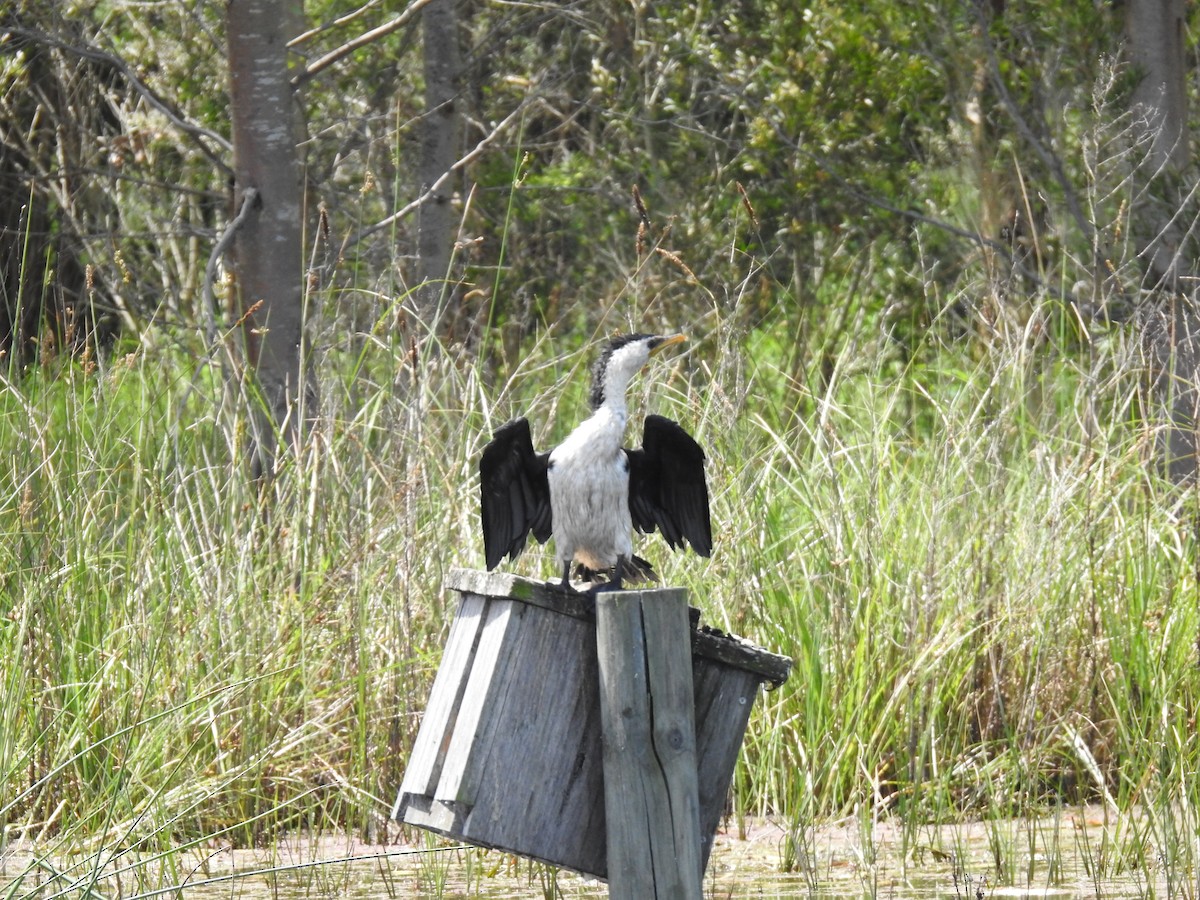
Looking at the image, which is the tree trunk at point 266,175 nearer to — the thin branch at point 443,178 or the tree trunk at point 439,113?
the thin branch at point 443,178

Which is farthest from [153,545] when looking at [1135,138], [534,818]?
[1135,138]

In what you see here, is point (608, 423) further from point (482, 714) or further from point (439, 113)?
point (439, 113)

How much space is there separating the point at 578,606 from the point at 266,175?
430 centimetres

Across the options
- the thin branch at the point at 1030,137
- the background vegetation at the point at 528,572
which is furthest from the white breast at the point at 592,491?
the thin branch at the point at 1030,137

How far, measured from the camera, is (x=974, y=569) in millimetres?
5242

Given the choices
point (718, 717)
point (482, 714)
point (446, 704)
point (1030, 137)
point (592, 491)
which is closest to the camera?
point (482, 714)

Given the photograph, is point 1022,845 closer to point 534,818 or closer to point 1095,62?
point 534,818

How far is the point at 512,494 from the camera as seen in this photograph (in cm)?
347

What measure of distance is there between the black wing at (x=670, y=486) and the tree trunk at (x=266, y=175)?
3.55m

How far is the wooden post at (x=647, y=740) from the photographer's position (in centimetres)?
295

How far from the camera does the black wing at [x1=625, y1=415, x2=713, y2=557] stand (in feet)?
10.9

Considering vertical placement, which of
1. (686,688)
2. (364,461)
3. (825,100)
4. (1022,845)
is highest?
(825,100)

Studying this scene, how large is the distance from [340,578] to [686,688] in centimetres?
228

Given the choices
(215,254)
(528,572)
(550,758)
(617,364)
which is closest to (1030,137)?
(215,254)
